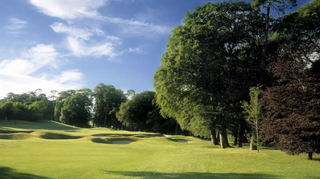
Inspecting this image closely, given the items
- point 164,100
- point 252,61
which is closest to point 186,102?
point 164,100

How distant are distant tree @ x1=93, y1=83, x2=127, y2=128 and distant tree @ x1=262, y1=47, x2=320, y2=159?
6525 centimetres

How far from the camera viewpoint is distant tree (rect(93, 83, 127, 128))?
7831 cm

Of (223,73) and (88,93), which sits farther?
(88,93)

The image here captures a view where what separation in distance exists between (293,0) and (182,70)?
14748 millimetres

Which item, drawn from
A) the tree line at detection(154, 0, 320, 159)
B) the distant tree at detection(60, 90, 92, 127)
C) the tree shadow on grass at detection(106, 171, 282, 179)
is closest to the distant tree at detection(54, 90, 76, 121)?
the distant tree at detection(60, 90, 92, 127)

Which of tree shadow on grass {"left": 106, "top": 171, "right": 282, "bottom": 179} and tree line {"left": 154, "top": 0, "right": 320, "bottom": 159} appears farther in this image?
tree line {"left": 154, "top": 0, "right": 320, "bottom": 159}

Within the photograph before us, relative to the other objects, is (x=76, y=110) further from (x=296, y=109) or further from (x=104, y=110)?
(x=296, y=109)

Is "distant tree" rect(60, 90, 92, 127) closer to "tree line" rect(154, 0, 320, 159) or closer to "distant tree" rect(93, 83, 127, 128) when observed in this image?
"distant tree" rect(93, 83, 127, 128)

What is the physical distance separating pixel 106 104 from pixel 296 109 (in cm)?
7148

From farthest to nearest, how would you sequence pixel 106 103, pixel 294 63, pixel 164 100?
pixel 106 103
pixel 164 100
pixel 294 63

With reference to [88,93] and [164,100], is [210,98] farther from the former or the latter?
[88,93]

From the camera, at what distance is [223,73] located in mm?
24797

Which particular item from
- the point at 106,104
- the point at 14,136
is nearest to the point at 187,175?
the point at 14,136

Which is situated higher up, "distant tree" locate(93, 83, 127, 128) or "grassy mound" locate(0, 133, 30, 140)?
"distant tree" locate(93, 83, 127, 128)
